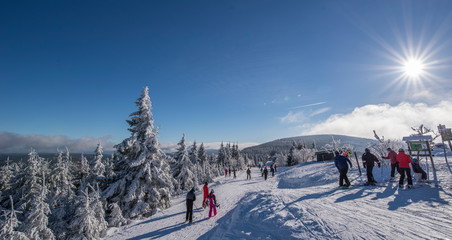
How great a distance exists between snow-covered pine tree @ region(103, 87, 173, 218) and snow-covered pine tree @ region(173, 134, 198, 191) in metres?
12.2

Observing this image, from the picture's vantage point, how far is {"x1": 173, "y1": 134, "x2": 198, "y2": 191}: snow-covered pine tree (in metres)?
28.7

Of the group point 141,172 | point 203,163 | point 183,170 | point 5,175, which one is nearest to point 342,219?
point 141,172

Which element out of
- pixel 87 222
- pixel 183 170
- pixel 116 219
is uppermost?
pixel 183 170

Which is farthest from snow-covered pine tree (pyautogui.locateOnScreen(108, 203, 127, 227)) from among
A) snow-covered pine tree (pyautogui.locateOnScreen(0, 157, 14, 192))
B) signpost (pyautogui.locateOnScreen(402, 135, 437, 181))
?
snow-covered pine tree (pyautogui.locateOnScreen(0, 157, 14, 192))

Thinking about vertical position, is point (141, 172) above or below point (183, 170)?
above

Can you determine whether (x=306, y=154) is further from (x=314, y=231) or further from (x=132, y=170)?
(x=314, y=231)

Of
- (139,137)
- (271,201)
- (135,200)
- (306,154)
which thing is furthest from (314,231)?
(306,154)

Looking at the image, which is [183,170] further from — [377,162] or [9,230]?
[377,162]

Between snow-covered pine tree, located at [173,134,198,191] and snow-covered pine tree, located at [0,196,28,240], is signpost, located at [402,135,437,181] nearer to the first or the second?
snow-covered pine tree, located at [0,196,28,240]

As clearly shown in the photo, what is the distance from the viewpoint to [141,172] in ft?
50.4

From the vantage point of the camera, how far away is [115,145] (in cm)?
1598

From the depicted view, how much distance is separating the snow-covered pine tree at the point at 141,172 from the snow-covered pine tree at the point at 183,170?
40.0 ft

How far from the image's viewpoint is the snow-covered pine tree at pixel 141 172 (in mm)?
14673

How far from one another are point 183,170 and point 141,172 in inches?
557
